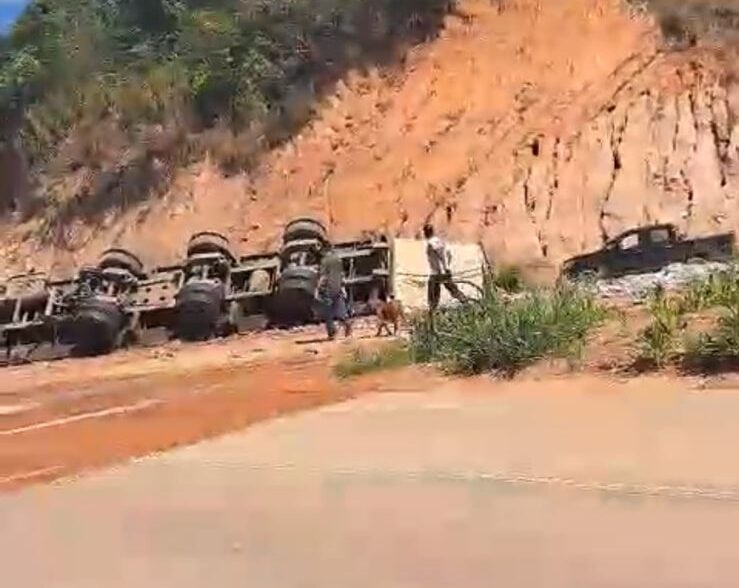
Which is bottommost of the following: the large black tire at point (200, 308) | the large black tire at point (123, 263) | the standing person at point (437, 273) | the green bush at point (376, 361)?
the green bush at point (376, 361)

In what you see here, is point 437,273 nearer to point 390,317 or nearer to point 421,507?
point 390,317

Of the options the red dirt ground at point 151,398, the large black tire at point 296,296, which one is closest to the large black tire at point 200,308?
the red dirt ground at point 151,398

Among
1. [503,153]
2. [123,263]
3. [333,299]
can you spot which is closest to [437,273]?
[333,299]

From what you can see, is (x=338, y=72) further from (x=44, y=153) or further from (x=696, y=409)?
(x=696, y=409)

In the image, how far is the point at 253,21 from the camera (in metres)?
43.0

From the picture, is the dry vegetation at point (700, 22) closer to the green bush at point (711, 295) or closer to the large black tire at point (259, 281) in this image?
the large black tire at point (259, 281)

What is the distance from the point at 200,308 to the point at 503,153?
437 inches

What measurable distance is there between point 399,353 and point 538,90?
61.5ft

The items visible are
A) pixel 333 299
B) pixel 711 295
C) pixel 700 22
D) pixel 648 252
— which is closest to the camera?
pixel 711 295

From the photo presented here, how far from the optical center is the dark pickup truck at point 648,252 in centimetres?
2591

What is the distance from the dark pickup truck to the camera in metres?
25.9

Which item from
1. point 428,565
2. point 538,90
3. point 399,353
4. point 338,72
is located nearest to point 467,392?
point 399,353

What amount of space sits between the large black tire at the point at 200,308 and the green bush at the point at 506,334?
8.56 m

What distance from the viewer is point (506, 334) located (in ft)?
51.4
